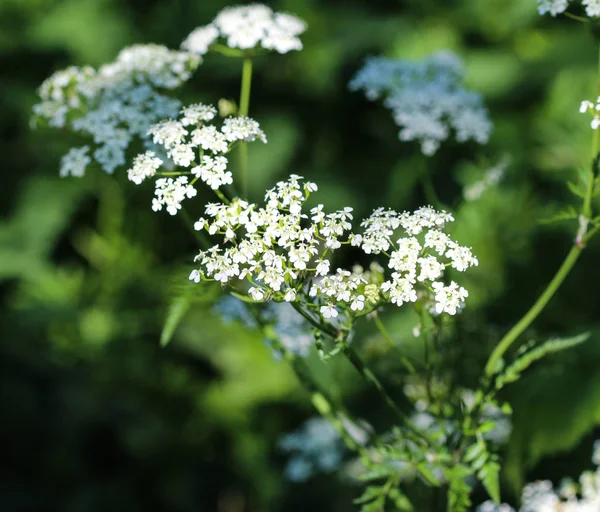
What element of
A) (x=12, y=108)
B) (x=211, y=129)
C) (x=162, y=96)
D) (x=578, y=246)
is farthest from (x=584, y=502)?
(x=12, y=108)

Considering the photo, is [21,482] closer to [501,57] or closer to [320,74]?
[320,74]

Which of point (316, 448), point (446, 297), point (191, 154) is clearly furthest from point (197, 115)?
point (316, 448)

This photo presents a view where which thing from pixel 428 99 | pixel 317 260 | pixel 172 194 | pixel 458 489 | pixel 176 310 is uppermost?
pixel 428 99

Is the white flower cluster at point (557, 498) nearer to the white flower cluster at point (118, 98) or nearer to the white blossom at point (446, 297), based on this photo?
the white blossom at point (446, 297)

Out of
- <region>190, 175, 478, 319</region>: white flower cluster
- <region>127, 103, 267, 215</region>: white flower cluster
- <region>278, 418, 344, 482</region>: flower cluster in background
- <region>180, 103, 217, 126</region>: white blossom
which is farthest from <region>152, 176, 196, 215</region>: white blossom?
<region>278, 418, 344, 482</region>: flower cluster in background

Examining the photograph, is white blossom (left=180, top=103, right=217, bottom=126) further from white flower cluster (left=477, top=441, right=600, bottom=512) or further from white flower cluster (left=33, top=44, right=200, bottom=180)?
white flower cluster (left=477, top=441, right=600, bottom=512)

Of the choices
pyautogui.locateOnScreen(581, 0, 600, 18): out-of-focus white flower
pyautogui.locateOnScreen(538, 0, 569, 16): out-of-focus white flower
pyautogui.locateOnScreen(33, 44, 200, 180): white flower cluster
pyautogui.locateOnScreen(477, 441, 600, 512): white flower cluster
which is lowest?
pyautogui.locateOnScreen(477, 441, 600, 512): white flower cluster

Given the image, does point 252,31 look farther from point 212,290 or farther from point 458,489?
point 458,489
